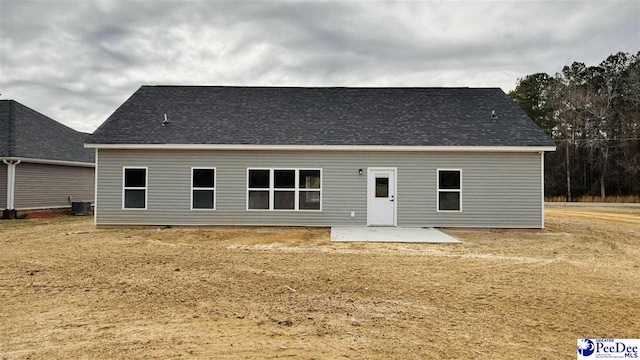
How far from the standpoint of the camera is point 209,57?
739 inches

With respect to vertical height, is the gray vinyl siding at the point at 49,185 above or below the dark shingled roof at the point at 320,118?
below

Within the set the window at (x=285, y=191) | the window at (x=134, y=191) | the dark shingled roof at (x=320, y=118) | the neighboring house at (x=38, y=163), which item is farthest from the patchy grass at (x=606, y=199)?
the neighboring house at (x=38, y=163)

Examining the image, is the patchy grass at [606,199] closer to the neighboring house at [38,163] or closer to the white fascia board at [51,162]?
the white fascia board at [51,162]

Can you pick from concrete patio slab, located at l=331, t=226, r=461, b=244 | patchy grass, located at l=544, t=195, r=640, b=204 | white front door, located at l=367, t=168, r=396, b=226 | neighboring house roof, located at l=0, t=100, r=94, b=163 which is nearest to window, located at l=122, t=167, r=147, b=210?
concrete patio slab, located at l=331, t=226, r=461, b=244

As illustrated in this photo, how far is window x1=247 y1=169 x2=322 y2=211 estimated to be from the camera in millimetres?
13133

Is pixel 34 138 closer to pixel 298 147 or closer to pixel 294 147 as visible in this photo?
pixel 294 147

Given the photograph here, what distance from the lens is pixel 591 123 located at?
35.3 m

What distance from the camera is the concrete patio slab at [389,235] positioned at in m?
10.6

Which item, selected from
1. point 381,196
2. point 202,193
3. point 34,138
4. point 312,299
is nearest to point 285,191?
point 202,193

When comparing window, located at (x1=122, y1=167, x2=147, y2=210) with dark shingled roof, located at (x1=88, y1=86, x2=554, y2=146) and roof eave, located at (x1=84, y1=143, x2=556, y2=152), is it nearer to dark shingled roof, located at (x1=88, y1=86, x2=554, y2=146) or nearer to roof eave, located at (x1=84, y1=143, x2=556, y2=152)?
roof eave, located at (x1=84, y1=143, x2=556, y2=152)

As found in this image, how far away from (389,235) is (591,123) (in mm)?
33265

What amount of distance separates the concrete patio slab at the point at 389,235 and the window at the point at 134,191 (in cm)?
635

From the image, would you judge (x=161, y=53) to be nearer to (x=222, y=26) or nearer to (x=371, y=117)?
(x=222, y=26)

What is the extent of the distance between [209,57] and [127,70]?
245 inches
